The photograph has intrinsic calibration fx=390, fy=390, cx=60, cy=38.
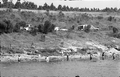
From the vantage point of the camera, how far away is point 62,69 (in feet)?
166

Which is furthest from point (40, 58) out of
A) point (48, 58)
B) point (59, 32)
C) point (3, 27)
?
point (59, 32)

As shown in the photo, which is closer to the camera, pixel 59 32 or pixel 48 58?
pixel 48 58

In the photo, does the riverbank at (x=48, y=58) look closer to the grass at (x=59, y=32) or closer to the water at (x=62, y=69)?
the water at (x=62, y=69)

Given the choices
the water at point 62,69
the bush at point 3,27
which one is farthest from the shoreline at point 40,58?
the bush at point 3,27

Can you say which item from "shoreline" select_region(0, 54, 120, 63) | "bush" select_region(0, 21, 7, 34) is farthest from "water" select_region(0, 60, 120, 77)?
"bush" select_region(0, 21, 7, 34)

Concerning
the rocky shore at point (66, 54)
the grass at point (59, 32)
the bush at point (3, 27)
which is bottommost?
the rocky shore at point (66, 54)

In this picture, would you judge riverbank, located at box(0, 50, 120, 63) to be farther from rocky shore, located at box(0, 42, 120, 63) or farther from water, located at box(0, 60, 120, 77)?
water, located at box(0, 60, 120, 77)

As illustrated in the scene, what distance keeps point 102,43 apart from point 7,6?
104 feet

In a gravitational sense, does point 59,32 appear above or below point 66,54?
above

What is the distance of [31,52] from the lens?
6044 cm

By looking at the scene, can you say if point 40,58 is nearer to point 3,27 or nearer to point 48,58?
point 48,58

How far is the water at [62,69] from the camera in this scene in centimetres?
4684

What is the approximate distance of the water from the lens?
1844 inches

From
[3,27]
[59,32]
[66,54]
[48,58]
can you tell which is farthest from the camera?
[59,32]
